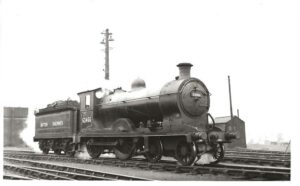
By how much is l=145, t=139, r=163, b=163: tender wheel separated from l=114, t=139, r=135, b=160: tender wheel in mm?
803

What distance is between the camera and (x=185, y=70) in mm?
11203

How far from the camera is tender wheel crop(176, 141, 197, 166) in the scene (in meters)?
10.2

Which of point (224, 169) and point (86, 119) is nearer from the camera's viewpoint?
point (224, 169)

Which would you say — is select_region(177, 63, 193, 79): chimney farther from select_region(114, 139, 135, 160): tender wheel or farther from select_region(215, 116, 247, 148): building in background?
select_region(215, 116, 247, 148): building in background

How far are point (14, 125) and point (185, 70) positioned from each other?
19968 mm

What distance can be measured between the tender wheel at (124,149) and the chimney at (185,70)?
3.13m

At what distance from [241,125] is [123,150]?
55.6 feet

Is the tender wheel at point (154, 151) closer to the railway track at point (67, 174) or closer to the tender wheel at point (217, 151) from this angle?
the tender wheel at point (217, 151)

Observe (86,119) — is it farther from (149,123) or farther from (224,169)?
(224,169)

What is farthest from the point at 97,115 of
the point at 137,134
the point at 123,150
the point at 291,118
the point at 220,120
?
the point at 220,120

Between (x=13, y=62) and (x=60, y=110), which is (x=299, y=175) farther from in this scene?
(x=60, y=110)

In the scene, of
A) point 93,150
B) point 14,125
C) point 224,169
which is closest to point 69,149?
point 93,150

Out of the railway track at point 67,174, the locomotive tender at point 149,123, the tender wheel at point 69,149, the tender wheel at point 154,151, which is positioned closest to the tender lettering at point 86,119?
the locomotive tender at point 149,123

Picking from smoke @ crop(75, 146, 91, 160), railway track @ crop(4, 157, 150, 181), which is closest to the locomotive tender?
smoke @ crop(75, 146, 91, 160)
